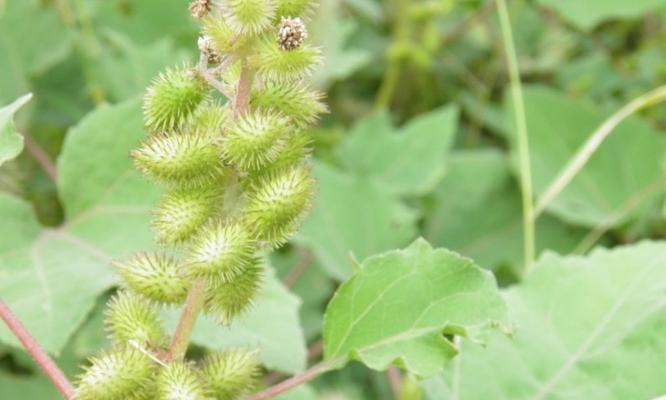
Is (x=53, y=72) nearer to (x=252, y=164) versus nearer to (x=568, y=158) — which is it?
(x=568, y=158)

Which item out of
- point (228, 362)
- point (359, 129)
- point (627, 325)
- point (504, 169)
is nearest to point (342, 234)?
point (359, 129)

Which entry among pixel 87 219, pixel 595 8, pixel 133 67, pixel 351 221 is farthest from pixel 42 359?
pixel 595 8

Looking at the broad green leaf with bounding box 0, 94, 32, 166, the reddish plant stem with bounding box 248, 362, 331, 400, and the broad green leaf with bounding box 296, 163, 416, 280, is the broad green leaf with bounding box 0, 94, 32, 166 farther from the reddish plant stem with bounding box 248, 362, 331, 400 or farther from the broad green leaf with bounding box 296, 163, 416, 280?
the broad green leaf with bounding box 296, 163, 416, 280

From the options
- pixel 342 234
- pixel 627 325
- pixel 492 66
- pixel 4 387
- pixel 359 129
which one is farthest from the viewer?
pixel 492 66

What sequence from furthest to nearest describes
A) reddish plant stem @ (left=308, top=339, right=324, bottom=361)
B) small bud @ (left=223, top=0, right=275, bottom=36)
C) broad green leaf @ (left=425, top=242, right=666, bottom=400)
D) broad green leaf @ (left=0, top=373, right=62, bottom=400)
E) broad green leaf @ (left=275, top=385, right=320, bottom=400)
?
reddish plant stem @ (left=308, top=339, right=324, bottom=361) → broad green leaf @ (left=0, top=373, right=62, bottom=400) → broad green leaf @ (left=275, top=385, right=320, bottom=400) → broad green leaf @ (left=425, top=242, right=666, bottom=400) → small bud @ (left=223, top=0, right=275, bottom=36)

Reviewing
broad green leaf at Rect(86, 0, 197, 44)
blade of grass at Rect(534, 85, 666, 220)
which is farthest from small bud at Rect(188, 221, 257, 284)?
broad green leaf at Rect(86, 0, 197, 44)

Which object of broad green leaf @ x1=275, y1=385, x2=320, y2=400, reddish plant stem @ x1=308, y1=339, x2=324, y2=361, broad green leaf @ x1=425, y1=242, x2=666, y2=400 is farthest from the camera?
reddish plant stem @ x1=308, y1=339, x2=324, y2=361

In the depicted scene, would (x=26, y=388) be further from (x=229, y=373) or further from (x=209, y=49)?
(x=209, y=49)

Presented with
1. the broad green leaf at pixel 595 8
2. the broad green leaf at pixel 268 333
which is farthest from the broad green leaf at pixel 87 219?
the broad green leaf at pixel 595 8
